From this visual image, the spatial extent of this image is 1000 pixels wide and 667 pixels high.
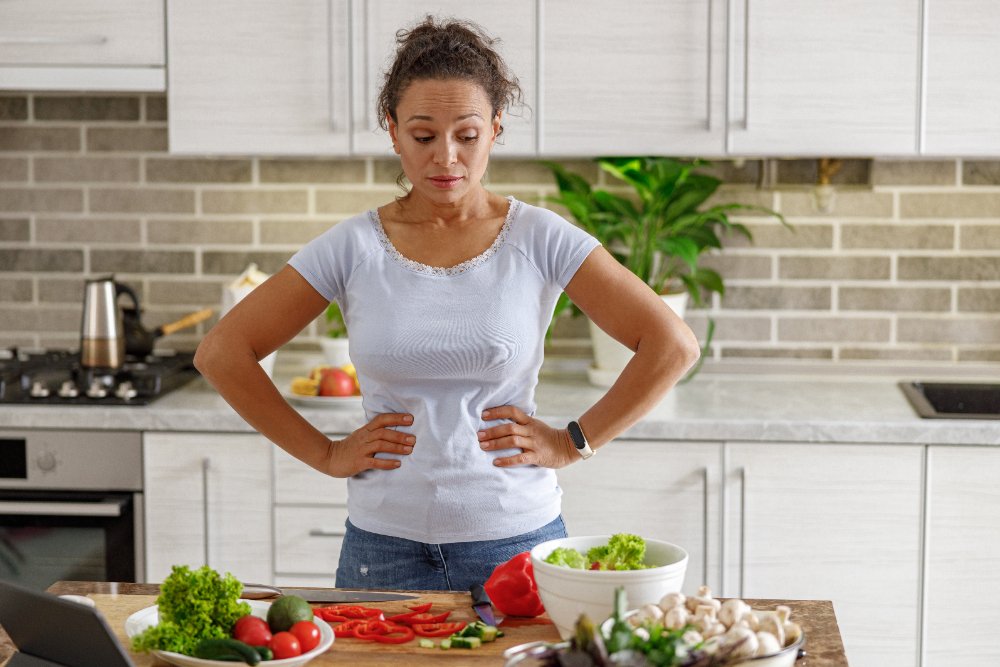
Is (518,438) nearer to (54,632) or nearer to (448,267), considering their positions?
(448,267)

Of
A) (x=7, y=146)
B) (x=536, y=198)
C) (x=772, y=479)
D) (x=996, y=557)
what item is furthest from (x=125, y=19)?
(x=996, y=557)

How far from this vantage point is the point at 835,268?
123 inches

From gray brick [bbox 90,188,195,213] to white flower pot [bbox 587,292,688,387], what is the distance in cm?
119

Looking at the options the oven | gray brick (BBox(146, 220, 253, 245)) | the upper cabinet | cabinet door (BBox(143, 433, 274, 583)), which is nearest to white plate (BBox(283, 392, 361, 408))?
cabinet door (BBox(143, 433, 274, 583))

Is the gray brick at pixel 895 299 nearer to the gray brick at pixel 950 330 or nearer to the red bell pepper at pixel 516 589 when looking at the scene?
the gray brick at pixel 950 330

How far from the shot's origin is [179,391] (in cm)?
286

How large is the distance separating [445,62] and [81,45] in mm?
1528

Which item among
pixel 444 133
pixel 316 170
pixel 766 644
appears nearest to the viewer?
pixel 766 644

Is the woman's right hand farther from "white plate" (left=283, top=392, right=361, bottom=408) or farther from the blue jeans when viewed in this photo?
"white plate" (left=283, top=392, right=361, bottom=408)

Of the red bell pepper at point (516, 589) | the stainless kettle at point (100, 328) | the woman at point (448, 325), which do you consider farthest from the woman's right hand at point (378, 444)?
the stainless kettle at point (100, 328)

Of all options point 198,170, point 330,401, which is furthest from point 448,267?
point 198,170

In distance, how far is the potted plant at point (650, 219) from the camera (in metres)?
2.87

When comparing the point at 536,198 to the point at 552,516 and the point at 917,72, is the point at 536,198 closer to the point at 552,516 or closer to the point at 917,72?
the point at 917,72

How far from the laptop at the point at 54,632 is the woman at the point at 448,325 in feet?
1.87
